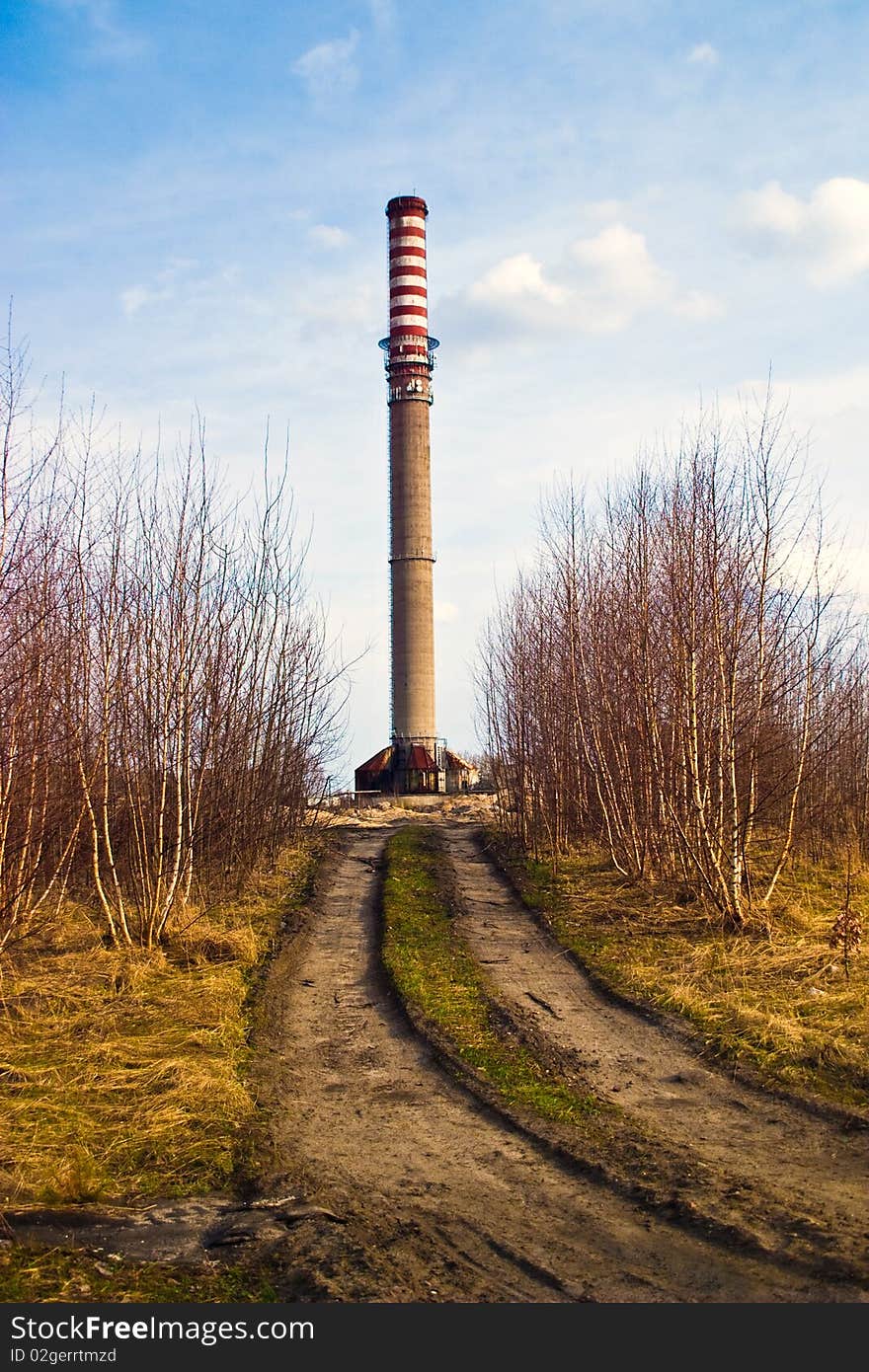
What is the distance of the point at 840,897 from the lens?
43.7 feet

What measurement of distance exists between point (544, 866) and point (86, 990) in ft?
29.1

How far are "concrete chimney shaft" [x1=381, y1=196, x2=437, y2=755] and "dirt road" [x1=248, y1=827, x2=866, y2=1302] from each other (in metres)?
32.8

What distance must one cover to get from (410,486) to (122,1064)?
115 ft

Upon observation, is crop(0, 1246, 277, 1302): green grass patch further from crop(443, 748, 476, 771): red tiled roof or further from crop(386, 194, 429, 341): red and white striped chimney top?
crop(386, 194, 429, 341): red and white striped chimney top

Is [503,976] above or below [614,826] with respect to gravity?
below

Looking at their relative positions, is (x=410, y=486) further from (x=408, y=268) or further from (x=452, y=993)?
(x=452, y=993)

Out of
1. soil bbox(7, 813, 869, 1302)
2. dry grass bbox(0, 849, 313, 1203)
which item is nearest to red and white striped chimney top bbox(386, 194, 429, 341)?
dry grass bbox(0, 849, 313, 1203)

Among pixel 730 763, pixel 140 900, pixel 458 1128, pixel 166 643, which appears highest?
pixel 166 643

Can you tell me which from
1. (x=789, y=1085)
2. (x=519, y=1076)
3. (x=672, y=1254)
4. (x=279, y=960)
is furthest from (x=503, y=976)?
A: (x=672, y=1254)

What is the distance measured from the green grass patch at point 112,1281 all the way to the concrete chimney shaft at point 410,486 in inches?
1457

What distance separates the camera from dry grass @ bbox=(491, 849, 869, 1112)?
7.31m

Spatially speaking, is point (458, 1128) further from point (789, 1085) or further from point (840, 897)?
point (840, 897)

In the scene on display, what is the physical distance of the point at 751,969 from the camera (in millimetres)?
9820

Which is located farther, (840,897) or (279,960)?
(840,897)
